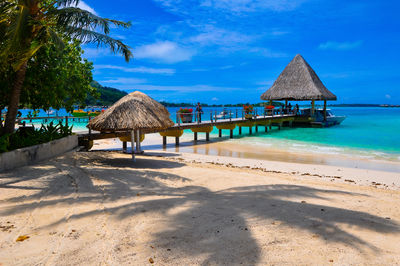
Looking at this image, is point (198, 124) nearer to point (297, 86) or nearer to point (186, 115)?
point (186, 115)

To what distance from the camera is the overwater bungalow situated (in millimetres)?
28203

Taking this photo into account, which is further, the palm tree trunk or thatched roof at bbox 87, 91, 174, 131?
thatched roof at bbox 87, 91, 174, 131

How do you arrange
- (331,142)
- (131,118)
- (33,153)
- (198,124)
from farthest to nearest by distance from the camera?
1. (331,142)
2. (198,124)
3. (131,118)
4. (33,153)

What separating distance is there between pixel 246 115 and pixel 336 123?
672 inches

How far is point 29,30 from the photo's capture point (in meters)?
7.21

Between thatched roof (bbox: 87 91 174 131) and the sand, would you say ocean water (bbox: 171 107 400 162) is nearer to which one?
thatched roof (bbox: 87 91 174 131)

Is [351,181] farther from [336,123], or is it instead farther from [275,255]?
[336,123]

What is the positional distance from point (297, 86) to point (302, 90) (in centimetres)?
96

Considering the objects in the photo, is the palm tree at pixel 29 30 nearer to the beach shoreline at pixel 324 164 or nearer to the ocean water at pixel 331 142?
the beach shoreline at pixel 324 164

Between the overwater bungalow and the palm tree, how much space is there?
2352cm

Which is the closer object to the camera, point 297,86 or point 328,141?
point 328,141

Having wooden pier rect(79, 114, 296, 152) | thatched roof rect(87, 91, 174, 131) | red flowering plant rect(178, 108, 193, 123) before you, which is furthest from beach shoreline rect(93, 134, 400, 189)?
red flowering plant rect(178, 108, 193, 123)

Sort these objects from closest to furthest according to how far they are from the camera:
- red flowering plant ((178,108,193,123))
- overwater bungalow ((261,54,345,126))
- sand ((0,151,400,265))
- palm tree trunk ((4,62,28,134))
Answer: sand ((0,151,400,265)), palm tree trunk ((4,62,28,134)), red flowering plant ((178,108,193,123)), overwater bungalow ((261,54,345,126))

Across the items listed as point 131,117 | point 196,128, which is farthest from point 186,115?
point 131,117
